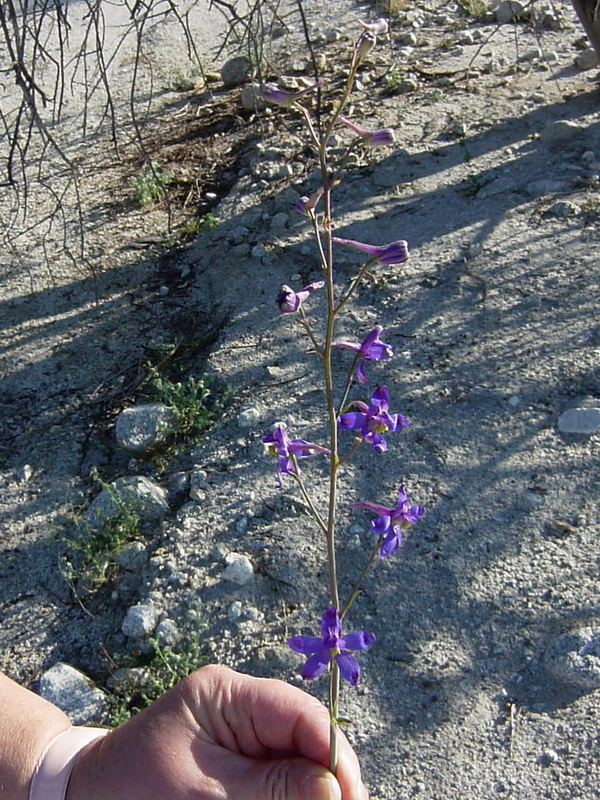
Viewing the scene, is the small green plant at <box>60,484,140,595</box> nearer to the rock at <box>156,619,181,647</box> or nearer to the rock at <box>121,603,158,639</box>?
the rock at <box>121,603,158,639</box>

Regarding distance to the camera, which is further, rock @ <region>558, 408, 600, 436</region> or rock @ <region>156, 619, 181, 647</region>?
rock @ <region>558, 408, 600, 436</region>

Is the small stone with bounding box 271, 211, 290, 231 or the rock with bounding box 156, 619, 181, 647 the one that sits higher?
the small stone with bounding box 271, 211, 290, 231

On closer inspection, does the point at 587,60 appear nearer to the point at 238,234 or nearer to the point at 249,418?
A: the point at 238,234

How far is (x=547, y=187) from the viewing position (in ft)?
13.3

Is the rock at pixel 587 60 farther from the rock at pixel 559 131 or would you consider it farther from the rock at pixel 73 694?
the rock at pixel 73 694

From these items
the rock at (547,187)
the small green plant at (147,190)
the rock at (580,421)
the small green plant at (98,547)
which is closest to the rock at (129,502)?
the small green plant at (98,547)

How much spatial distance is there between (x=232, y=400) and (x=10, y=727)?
5.82ft

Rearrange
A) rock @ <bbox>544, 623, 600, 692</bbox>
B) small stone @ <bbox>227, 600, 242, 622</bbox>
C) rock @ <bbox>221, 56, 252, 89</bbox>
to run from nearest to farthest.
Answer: rock @ <bbox>544, 623, 600, 692</bbox>
small stone @ <bbox>227, 600, 242, 622</bbox>
rock @ <bbox>221, 56, 252, 89</bbox>

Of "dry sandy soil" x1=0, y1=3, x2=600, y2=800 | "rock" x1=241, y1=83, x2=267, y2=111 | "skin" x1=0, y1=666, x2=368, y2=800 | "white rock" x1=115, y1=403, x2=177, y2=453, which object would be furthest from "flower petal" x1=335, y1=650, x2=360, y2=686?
"rock" x1=241, y1=83, x2=267, y2=111

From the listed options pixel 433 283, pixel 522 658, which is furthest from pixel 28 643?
pixel 433 283

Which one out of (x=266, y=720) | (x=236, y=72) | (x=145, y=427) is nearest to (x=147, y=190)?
(x=236, y=72)

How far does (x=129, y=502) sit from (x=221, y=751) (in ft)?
4.85

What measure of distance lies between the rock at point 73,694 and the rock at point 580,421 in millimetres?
1696

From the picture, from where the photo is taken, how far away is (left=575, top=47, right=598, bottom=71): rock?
Answer: 195 inches
